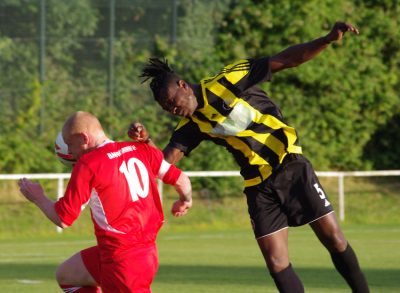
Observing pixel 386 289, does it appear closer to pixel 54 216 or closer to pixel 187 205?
pixel 187 205

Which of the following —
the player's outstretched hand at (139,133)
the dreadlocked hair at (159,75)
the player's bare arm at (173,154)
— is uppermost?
the dreadlocked hair at (159,75)

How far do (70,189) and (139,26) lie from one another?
14.9 m

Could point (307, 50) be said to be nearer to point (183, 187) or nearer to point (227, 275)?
point (183, 187)

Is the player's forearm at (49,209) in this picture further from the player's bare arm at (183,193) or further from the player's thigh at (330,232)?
the player's thigh at (330,232)

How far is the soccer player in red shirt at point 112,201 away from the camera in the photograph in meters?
6.96

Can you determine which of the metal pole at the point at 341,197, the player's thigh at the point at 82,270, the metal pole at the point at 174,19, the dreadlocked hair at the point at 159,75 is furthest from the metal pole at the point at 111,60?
the player's thigh at the point at 82,270

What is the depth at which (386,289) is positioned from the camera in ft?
36.9

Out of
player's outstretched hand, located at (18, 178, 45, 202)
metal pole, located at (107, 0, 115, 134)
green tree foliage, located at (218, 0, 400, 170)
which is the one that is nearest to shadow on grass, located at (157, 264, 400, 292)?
player's outstretched hand, located at (18, 178, 45, 202)

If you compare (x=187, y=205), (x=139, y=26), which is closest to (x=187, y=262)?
(x=187, y=205)

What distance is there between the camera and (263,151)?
28.4 ft

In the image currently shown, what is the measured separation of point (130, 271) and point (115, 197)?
0.44 meters

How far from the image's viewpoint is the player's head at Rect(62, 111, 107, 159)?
7.01 m

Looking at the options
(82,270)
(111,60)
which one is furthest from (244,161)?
(111,60)

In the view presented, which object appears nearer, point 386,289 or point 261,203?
point 261,203
